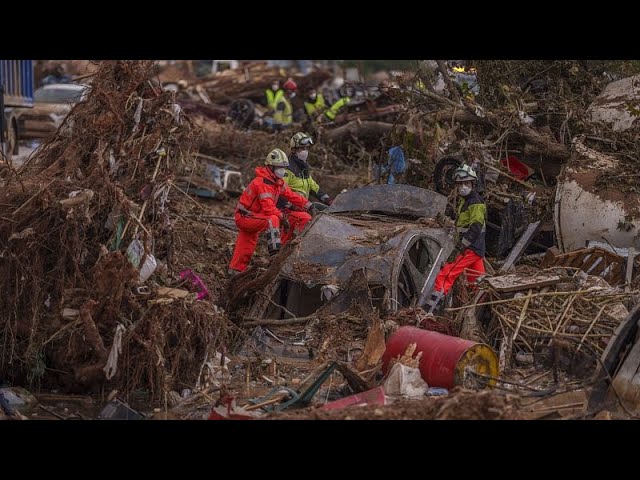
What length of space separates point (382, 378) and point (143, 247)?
2.47 metres

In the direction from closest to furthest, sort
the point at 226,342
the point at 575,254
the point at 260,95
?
the point at 226,342
the point at 575,254
the point at 260,95

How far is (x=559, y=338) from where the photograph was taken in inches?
362

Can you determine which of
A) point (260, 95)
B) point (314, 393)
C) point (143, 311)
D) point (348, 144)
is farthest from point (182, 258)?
point (260, 95)

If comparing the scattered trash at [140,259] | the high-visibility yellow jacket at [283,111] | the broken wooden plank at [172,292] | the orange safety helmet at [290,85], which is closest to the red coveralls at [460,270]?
the broken wooden plank at [172,292]

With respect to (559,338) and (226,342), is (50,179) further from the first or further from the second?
(559,338)

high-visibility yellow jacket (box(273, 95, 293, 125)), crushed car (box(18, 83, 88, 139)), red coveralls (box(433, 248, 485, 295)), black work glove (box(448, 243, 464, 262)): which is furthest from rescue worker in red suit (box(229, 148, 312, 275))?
high-visibility yellow jacket (box(273, 95, 293, 125))

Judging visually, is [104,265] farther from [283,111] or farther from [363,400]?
→ [283,111]

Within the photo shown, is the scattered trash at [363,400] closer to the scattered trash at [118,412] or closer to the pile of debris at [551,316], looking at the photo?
the scattered trash at [118,412]

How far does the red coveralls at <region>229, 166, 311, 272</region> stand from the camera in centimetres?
1153

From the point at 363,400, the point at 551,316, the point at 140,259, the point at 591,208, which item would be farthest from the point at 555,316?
the point at 140,259

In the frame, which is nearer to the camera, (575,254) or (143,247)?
(143,247)

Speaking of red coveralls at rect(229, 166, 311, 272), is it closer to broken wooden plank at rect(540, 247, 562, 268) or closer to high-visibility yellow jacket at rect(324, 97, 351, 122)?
broken wooden plank at rect(540, 247, 562, 268)

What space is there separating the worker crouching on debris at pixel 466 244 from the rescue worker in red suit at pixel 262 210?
72.0 inches

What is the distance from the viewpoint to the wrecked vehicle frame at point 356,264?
975 cm
